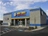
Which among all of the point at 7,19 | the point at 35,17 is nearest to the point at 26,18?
the point at 35,17

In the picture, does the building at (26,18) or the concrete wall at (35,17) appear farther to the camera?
the building at (26,18)

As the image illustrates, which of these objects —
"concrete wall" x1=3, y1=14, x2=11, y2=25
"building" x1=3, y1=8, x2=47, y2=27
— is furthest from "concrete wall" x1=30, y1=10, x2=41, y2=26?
"concrete wall" x1=3, y1=14, x2=11, y2=25

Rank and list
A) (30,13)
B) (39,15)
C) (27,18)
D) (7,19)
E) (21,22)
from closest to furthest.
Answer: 1. (39,15)
2. (30,13)
3. (27,18)
4. (21,22)
5. (7,19)

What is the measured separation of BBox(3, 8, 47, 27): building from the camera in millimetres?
37656

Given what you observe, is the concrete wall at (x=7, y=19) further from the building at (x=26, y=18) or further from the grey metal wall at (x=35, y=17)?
the grey metal wall at (x=35, y=17)

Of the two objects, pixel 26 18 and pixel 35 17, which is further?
pixel 26 18

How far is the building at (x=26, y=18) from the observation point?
124 ft

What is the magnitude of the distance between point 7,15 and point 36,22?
61.7 ft

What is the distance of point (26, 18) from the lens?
42.3m

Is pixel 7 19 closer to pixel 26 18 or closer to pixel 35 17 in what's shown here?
pixel 26 18

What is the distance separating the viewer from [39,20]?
1465 inches

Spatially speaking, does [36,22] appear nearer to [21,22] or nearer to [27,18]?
[27,18]

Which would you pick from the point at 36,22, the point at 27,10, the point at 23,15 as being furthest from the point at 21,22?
the point at 36,22

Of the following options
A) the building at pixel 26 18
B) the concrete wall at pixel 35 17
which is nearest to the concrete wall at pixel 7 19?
the building at pixel 26 18
